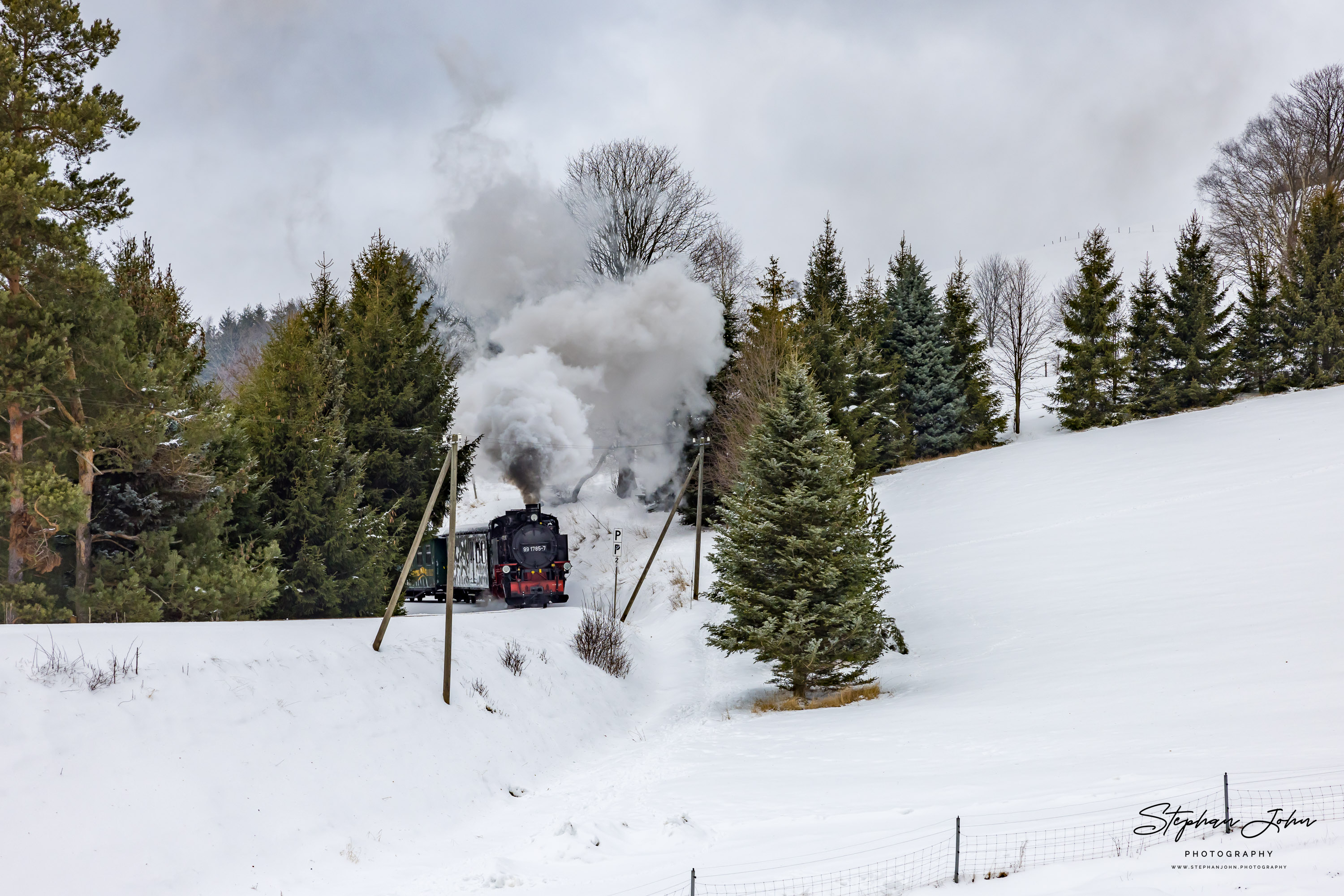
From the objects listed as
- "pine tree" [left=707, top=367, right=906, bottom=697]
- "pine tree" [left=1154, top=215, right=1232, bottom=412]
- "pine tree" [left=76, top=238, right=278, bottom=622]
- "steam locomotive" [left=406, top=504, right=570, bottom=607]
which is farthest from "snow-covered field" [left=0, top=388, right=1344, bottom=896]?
"pine tree" [left=1154, top=215, right=1232, bottom=412]

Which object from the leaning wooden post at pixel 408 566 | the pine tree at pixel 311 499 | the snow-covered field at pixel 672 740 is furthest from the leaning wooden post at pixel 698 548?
the leaning wooden post at pixel 408 566

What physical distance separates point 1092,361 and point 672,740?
1072 inches

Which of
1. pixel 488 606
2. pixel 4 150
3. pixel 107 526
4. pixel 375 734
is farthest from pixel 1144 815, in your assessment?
pixel 488 606

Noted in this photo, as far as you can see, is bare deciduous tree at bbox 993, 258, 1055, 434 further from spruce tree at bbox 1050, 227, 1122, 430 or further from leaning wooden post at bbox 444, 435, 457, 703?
leaning wooden post at bbox 444, 435, 457, 703

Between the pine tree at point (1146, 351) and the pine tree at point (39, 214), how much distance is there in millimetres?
34063

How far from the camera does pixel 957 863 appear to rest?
625 centimetres

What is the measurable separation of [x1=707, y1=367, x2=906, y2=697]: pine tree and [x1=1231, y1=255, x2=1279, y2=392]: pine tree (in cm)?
2478

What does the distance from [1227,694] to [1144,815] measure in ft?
17.7

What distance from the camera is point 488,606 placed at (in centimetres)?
2553

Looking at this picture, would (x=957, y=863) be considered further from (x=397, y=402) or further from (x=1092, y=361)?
(x=1092, y=361)

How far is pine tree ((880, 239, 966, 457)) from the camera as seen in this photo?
3509cm

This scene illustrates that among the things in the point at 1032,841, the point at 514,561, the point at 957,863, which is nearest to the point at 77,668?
the point at 957,863

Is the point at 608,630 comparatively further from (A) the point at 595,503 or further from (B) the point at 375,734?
(A) the point at 595,503

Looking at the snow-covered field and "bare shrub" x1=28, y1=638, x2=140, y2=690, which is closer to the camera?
the snow-covered field
